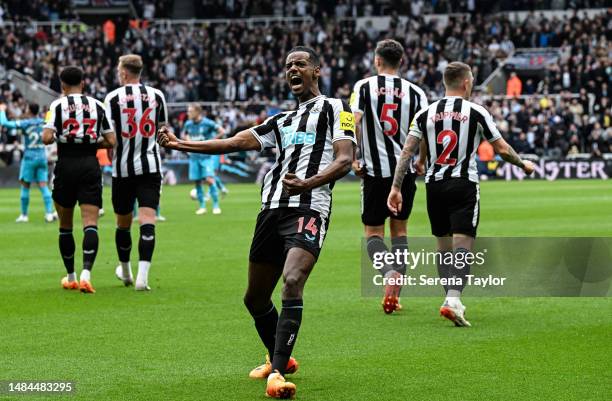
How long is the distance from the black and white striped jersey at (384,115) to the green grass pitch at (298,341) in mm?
1348

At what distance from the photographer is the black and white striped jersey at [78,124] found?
11461mm

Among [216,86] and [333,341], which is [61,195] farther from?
[216,86]

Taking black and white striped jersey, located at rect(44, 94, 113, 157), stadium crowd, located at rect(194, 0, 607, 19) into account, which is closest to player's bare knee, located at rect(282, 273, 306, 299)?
black and white striped jersey, located at rect(44, 94, 113, 157)

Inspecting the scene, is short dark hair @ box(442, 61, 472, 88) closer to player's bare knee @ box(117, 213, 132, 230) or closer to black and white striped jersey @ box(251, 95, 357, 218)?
black and white striped jersey @ box(251, 95, 357, 218)

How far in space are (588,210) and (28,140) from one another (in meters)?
10.8

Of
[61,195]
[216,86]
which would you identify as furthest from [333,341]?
[216,86]

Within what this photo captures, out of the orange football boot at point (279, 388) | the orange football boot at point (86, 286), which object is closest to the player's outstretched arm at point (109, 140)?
the orange football boot at point (86, 286)

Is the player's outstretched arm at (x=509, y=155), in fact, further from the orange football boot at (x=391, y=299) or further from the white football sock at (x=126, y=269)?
the white football sock at (x=126, y=269)

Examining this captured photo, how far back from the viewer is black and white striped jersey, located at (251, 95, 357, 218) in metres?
6.93

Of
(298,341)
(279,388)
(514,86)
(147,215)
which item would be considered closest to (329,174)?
(279,388)

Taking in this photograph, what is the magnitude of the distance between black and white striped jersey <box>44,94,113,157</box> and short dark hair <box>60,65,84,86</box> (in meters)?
0.19

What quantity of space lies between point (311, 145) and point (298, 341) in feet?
6.74

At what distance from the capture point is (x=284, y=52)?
156 ft

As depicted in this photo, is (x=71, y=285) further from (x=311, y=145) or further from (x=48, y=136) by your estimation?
(x=311, y=145)
